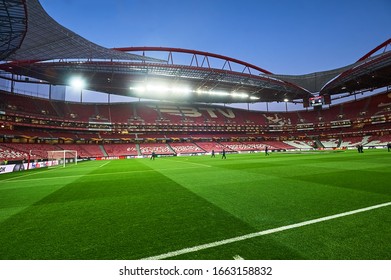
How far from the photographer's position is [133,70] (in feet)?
142

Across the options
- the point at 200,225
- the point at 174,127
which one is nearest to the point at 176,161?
the point at 200,225

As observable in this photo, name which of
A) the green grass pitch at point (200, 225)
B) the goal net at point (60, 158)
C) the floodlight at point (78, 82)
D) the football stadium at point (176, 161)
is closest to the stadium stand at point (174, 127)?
the football stadium at point (176, 161)

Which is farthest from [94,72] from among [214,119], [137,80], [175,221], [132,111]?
[175,221]

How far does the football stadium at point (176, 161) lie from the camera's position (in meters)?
3.71

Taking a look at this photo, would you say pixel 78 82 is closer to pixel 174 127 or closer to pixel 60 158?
pixel 60 158

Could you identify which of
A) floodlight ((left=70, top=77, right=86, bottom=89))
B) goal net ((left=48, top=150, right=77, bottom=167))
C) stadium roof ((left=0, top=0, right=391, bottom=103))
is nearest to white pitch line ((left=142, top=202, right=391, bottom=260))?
stadium roof ((left=0, top=0, right=391, bottom=103))

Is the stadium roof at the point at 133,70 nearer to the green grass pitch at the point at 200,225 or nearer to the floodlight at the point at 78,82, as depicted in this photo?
the floodlight at the point at 78,82

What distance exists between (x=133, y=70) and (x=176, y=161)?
85.9 ft

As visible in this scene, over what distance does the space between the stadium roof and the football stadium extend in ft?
0.99

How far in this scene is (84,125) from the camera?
55750 mm

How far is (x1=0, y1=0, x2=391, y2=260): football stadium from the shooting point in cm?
371

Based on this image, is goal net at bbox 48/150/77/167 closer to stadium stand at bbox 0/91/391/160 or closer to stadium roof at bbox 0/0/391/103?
stadium stand at bbox 0/91/391/160

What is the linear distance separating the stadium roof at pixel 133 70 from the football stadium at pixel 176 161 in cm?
30
